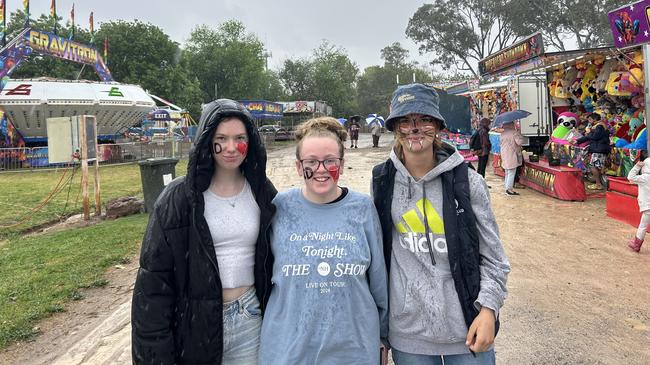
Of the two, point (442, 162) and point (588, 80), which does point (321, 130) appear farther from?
point (588, 80)

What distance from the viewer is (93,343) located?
361 cm

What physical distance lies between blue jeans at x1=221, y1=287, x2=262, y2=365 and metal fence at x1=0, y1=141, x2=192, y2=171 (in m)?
19.4

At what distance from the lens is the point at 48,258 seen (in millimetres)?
6105

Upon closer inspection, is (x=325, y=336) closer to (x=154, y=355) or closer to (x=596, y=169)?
(x=154, y=355)

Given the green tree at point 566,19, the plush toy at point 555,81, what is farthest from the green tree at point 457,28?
the plush toy at point 555,81

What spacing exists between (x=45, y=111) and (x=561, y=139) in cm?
2199

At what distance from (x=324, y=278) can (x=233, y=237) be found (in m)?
0.42

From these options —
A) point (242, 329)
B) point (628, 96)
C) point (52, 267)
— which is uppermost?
point (628, 96)

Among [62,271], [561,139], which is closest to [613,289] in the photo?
[62,271]

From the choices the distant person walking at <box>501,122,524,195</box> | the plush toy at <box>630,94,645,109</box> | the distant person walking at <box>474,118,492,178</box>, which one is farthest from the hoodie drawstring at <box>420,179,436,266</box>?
the distant person walking at <box>474,118,492,178</box>

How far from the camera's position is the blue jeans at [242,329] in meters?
1.79

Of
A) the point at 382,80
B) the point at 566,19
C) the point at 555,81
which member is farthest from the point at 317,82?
the point at 555,81

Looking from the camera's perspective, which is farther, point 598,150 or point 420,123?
point 598,150

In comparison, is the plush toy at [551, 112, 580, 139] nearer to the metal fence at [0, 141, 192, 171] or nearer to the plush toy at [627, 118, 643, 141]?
the plush toy at [627, 118, 643, 141]
